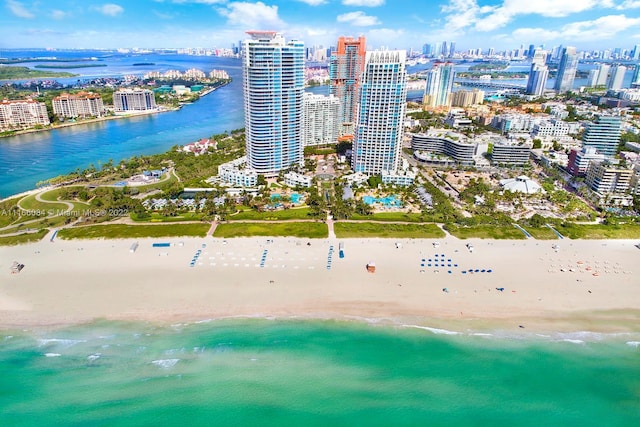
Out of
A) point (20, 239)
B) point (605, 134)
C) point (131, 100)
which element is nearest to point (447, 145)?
point (605, 134)

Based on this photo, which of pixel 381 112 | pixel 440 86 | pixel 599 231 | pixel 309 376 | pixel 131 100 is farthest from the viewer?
pixel 440 86

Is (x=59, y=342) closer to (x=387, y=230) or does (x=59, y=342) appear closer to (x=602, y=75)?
(x=387, y=230)

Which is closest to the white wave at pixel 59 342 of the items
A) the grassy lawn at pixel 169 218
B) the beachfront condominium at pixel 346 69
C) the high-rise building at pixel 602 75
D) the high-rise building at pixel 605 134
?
the grassy lawn at pixel 169 218

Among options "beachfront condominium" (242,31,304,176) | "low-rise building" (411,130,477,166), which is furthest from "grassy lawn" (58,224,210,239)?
"low-rise building" (411,130,477,166)

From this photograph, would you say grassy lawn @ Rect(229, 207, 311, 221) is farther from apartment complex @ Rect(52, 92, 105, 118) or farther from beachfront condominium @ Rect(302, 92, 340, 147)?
apartment complex @ Rect(52, 92, 105, 118)

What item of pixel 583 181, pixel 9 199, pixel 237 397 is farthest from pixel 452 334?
pixel 9 199

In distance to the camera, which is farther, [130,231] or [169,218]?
[169,218]
